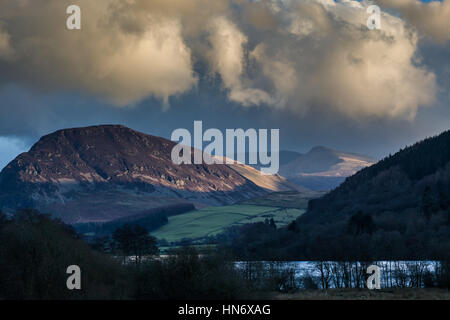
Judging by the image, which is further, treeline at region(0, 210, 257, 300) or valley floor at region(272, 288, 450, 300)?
valley floor at region(272, 288, 450, 300)

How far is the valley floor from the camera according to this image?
96.5m

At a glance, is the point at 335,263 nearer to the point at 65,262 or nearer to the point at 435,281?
the point at 435,281

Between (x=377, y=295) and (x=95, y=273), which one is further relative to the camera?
(x=377, y=295)

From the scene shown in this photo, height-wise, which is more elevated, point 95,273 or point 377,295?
point 95,273

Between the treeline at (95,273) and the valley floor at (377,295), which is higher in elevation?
the treeline at (95,273)

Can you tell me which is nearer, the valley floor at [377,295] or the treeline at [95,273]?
the treeline at [95,273]

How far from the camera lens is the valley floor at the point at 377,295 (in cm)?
9650

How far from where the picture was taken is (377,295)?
10062 centimetres

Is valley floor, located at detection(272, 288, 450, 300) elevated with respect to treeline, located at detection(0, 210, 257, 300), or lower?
lower
